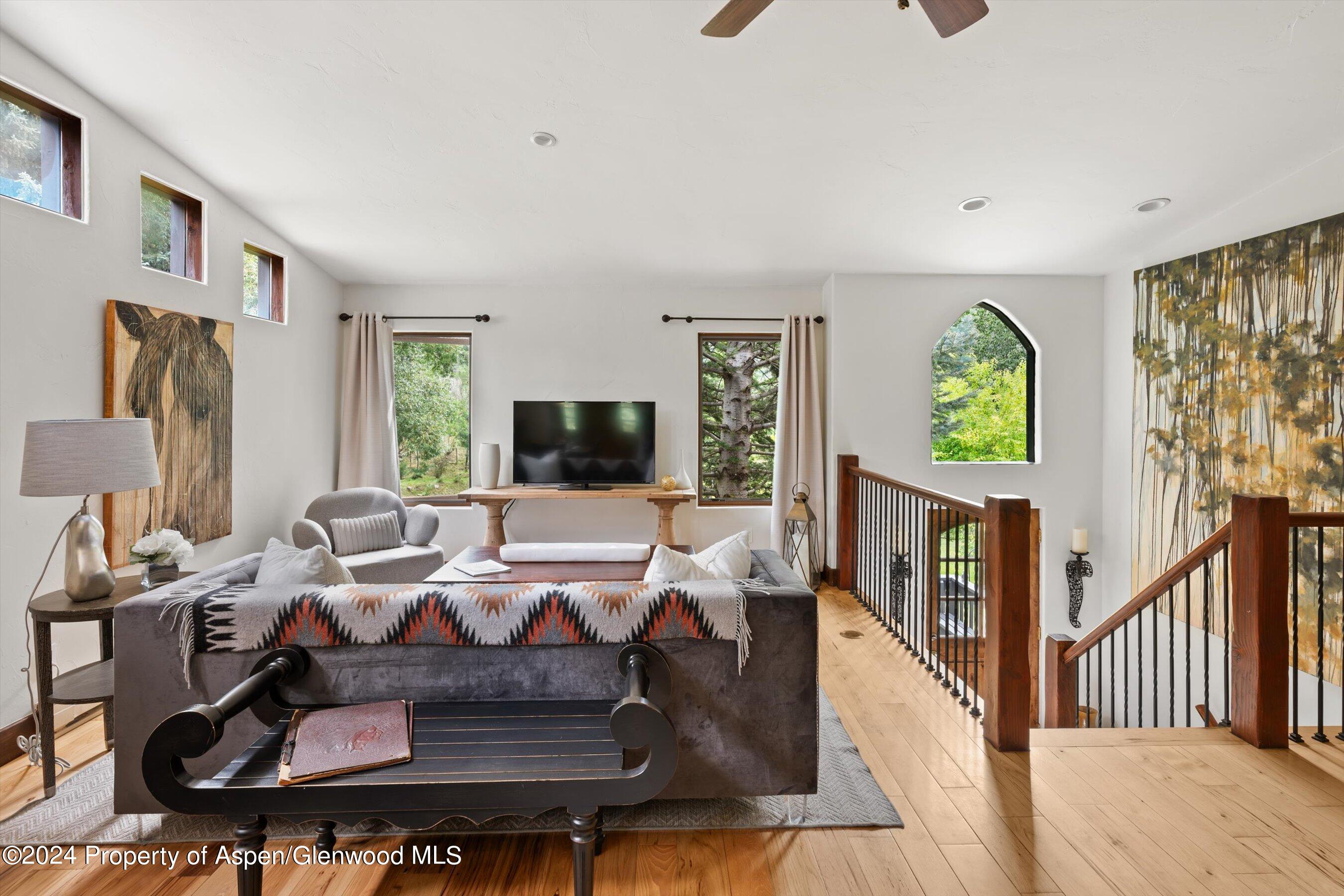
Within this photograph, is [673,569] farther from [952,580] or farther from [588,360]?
[952,580]

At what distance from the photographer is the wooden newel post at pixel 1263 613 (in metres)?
2.24

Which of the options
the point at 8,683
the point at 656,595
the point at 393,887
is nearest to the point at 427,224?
the point at 8,683

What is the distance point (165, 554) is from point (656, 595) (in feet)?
6.58

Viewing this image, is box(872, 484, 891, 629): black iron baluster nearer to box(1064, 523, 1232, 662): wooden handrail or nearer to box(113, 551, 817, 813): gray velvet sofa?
box(1064, 523, 1232, 662): wooden handrail

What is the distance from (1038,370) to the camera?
4832mm

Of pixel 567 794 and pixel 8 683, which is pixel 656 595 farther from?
pixel 8 683

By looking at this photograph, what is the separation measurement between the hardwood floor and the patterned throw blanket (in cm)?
57

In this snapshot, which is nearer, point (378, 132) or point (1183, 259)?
point (378, 132)

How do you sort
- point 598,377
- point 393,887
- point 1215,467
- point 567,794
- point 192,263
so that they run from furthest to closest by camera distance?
1. point 598,377
2. point 1215,467
3. point 192,263
4. point 393,887
5. point 567,794

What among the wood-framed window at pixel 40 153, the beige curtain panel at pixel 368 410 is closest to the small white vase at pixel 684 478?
the beige curtain panel at pixel 368 410

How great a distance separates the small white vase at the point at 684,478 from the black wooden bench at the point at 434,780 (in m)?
3.52

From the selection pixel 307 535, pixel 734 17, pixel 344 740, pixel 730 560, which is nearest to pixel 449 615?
pixel 344 740

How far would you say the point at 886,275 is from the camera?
15.7 feet

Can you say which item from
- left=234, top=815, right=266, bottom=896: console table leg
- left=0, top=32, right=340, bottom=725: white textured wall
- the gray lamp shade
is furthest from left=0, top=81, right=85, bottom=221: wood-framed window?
left=234, top=815, right=266, bottom=896: console table leg
